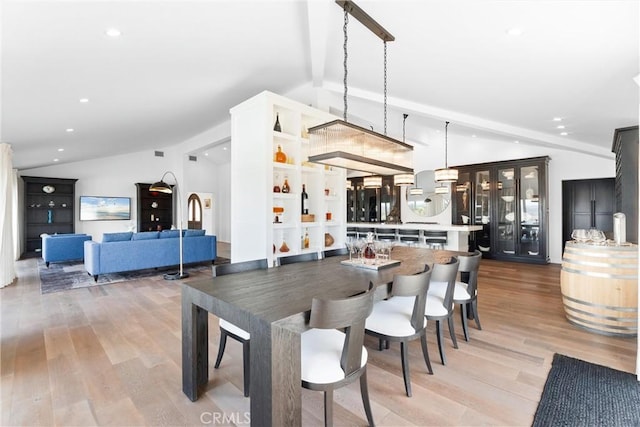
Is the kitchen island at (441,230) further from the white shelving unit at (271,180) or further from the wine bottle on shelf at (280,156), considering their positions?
the wine bottle on shelf at (280,156)

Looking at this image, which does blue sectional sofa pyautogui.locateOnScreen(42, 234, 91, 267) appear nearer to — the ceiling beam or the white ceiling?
the white ceiling

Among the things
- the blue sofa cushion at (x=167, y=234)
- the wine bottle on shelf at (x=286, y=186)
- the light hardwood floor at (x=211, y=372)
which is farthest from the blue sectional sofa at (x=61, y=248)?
the wine bottle on shelf at (x=286, y=186)

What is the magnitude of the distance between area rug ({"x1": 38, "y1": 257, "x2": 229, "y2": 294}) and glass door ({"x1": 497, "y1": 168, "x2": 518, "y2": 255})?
7.13m

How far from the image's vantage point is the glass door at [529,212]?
23.1ft

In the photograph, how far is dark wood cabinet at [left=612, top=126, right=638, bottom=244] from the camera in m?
3.97

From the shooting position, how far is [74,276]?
19.1 ft

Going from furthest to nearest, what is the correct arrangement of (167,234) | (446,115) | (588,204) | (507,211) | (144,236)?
(507,211), (588,204), (167,234), (144,236), (446,115)

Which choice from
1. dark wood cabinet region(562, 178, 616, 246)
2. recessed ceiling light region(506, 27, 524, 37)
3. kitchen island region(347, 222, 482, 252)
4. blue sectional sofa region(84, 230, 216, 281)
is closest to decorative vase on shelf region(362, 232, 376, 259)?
recessed ceiling light region(506, 27, 524, 37)

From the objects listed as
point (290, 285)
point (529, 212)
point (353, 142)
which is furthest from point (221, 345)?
point (529, 212)

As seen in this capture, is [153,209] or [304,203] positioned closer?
[304,203]

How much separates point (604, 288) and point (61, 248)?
9519 millimetres

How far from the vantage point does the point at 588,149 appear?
19.8ft

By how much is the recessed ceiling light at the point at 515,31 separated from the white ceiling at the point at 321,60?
0.15 feet

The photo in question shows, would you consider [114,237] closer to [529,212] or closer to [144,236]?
[144,236]
